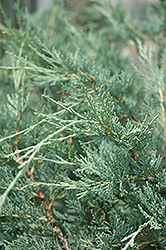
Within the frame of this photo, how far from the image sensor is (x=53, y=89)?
63 cm

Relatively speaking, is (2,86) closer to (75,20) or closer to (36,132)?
(36,132)

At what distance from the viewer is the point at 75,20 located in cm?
115

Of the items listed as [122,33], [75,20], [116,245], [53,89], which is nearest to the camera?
[116,245]

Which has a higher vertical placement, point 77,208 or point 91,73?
point 91,73

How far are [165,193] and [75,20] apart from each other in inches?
38.9

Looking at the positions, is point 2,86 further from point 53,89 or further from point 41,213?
point 41,213

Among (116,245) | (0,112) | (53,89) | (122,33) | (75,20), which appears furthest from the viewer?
(75,20)

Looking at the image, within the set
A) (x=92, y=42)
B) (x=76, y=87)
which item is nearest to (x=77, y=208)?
(x=76, y=87)

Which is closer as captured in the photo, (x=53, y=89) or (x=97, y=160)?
(x=97, y=160)

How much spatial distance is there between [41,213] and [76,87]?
0.21 m

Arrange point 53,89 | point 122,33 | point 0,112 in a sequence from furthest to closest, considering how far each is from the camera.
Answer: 1. point 122,33
2. point 53,89
3. point 0,112

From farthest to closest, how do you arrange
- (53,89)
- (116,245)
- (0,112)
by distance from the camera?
(53,89) < (0,112) < (116,245)

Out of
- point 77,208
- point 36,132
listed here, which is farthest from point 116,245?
point 36,132

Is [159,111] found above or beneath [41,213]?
above
